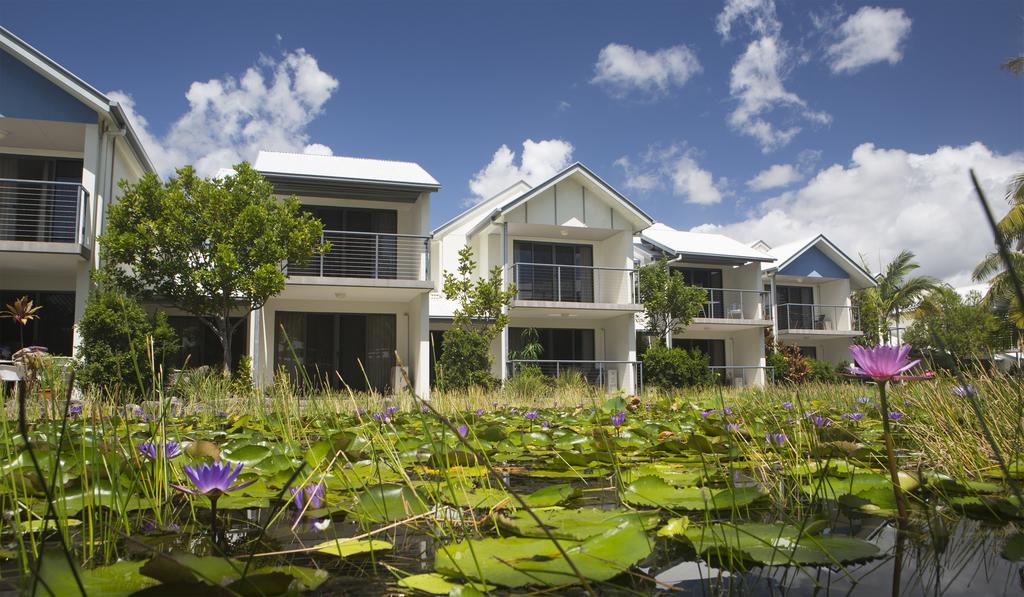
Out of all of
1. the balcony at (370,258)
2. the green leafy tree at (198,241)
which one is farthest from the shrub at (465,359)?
the green leafy tree at (198,241)

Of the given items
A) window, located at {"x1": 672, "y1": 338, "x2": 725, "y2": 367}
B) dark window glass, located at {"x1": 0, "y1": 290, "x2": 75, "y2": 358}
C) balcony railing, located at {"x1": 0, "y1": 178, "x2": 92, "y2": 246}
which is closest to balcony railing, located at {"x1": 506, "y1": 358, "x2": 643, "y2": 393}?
window, located at {"x1": 672, "y1": 338, "x2": 725, "y2": 367}

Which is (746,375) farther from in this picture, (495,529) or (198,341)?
(495,529)

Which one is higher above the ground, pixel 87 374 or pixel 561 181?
pixel 561 181

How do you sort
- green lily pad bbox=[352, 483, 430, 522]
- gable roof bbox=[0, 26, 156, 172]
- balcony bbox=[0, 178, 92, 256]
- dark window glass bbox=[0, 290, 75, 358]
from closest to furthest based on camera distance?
green lily pad bbox=[352, 483, 430, 522], gable roof bbox=[0, 26, 156, 172], balcony bbox=[0, 178, 92, 256], dark window glass bbox=[0, 290, 75, 358]

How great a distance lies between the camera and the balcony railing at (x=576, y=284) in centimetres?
1745

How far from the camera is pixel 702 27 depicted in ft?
43.4

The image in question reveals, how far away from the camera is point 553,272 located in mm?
18094

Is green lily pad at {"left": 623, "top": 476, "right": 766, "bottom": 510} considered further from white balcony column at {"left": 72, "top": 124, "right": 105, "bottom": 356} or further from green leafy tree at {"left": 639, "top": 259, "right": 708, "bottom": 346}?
green leafy tree at {"left": 639, "top": 259, "right": 708, "bottom": 346}

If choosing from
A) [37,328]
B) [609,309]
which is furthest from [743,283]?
[37,328]

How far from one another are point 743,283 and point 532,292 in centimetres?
895

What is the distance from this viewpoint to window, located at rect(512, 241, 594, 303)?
58.4 feet

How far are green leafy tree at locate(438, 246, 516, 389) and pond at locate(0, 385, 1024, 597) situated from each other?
1126 centimetres

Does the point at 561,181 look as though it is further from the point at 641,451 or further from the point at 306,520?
the point at 306,520

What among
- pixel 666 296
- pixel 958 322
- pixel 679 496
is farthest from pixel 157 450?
pixel 958 322
